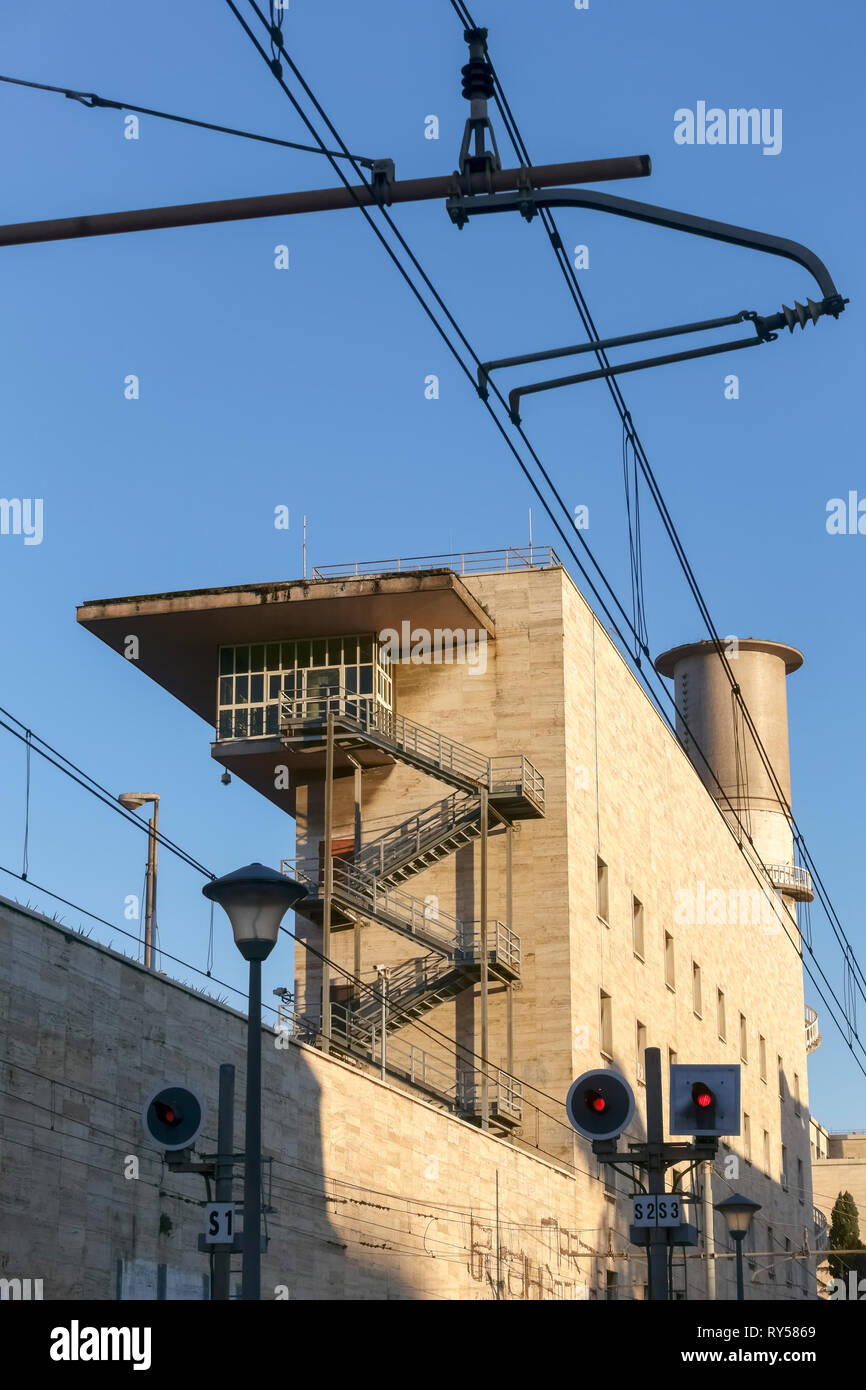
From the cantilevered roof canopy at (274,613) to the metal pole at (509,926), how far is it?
5304 mm

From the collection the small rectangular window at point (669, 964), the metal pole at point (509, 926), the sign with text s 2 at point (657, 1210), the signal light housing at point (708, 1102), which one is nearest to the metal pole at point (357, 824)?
the metal pole at point (509, 926)

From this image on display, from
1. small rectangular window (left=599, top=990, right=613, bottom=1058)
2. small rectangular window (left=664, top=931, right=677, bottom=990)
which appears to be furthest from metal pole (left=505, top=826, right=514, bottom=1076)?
small rectangular window (left=664, top=931, right=677, bottom=990)

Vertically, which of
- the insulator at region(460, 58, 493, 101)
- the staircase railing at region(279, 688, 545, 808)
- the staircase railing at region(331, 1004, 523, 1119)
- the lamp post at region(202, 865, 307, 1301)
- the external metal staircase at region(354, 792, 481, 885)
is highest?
the staircase railing at region(279, 688, 545, 808)

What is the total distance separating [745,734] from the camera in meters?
69.2

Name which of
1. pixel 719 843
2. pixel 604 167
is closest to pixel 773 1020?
pixel 719 843

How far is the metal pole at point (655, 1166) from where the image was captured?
1608 centimetres

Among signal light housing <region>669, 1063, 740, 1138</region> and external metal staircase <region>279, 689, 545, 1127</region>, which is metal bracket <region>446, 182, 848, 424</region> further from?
external metal staircase <region>279, 689, 545, 1127</region>

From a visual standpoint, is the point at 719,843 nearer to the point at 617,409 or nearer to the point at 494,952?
the point at 494,952

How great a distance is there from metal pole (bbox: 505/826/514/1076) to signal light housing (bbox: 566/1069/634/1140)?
78.1ft

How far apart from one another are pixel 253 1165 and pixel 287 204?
22.0 ft

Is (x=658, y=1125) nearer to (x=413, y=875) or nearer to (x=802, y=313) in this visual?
(x=802, y=313)

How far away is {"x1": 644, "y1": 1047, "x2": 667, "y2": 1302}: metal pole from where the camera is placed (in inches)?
633

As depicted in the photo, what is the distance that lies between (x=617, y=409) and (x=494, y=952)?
2233cm

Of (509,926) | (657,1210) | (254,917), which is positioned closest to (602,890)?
(509,926)
